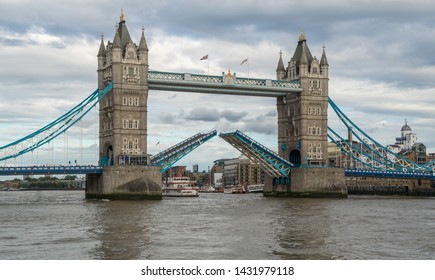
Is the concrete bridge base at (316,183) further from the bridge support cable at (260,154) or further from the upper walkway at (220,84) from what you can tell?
→ the upper walkway at (220,84)

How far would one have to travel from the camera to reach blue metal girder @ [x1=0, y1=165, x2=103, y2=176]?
234 feet

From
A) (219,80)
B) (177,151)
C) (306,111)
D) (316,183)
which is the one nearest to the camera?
(177,151)

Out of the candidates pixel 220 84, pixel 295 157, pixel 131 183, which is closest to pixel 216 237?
pixel 131 183

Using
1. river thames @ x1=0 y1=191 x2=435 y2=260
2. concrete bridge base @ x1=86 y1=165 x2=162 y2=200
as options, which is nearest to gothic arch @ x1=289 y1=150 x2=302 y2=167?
concrete bridge base @ x1=86 y1=165 x2=162 y2=200

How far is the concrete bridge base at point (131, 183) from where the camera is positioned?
7212 cm

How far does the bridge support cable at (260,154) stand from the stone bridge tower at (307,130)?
5.63 feet

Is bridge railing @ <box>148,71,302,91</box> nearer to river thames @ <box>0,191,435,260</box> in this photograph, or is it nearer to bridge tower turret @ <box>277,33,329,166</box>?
bridge tower turret @ <box>277,33,329,166</box>

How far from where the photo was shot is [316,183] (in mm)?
A: 84812

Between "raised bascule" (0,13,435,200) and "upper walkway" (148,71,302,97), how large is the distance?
0.38 feet

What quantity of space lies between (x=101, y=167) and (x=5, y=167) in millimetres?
10215

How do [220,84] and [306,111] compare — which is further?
[306,111]

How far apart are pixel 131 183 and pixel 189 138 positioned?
1032cm

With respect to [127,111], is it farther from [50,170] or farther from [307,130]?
[307,130]

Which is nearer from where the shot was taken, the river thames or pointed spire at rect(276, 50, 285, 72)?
the river thames
